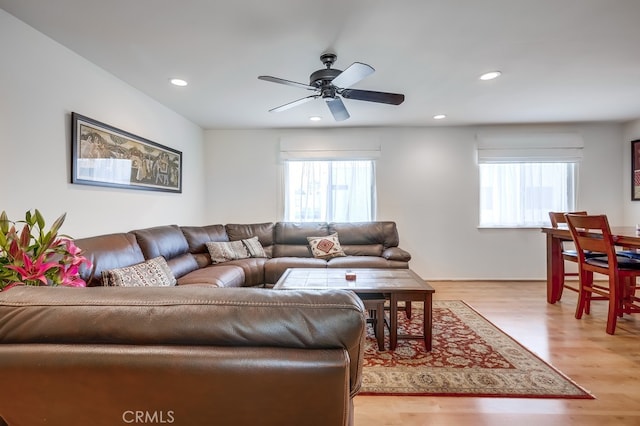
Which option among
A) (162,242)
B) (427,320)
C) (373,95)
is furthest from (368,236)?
(162,242)

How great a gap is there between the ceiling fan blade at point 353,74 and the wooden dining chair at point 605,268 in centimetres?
233

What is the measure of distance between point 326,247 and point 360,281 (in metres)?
1.49

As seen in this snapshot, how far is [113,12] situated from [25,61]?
698 mm

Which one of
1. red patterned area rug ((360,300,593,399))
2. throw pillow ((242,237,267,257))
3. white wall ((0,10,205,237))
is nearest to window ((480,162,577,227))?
red patterned area rug ((360,300,593,399))

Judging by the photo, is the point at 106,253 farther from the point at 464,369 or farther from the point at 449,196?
the point at 449,196

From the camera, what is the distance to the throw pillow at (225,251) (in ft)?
12.3

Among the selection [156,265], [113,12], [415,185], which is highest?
[113,12]

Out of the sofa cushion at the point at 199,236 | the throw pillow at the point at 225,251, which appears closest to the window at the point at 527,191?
the throw pillow at the point at 225,251

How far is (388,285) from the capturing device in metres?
2.45

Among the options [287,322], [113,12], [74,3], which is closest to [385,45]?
[113,12]

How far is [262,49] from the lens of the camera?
2346 mm

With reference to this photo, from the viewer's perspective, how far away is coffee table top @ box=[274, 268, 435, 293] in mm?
2402

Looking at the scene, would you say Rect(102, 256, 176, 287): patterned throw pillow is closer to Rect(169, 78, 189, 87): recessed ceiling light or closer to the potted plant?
the potted plant

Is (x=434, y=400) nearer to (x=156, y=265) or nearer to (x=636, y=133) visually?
(x=156, y=265)
